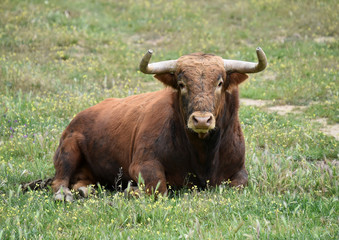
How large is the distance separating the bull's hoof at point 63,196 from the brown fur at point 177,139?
1.21 ft

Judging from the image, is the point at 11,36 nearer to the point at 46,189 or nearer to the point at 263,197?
the point at 46,189

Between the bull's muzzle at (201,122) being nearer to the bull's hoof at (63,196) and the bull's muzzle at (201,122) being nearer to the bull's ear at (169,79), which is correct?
the bull's ear at (169,79)

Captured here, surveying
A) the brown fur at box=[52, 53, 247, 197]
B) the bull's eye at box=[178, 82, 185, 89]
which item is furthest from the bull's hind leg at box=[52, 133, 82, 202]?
the bull's eye at box=[178, 82, 185, 89]

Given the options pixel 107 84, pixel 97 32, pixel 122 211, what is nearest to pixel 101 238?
pixel 122 211

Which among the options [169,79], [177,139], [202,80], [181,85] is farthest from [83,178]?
[202,80]

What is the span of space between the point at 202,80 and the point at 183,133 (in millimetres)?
732

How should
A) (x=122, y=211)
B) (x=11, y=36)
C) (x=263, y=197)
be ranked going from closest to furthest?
(x=122, y=211), (x=263, y=197), (x=11, y=36)

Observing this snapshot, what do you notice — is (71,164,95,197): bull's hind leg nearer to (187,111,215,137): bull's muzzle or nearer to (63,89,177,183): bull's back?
(63,89,177,183): bull's back

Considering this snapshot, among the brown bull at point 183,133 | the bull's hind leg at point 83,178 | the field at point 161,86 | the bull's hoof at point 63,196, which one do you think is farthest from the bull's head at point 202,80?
the bull's hind leg at point 83,178

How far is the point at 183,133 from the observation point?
6121 mm

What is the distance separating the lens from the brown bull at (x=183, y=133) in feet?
18.9

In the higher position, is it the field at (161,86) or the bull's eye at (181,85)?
the bull's eye at (181,85)

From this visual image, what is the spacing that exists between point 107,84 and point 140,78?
1.01 metres

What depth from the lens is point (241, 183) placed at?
6.14 meters
